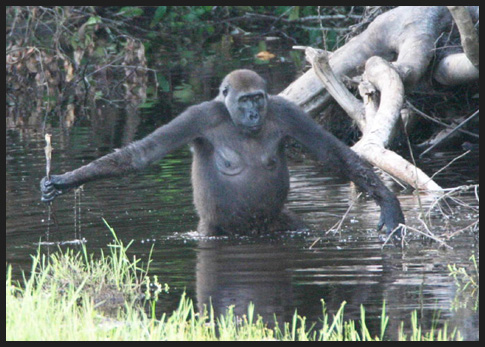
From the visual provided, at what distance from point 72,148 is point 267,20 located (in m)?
14.4

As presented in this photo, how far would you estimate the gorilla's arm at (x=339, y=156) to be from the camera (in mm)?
8133

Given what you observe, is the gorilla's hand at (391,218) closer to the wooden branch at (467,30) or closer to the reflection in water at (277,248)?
the reflection in water at (277,248)

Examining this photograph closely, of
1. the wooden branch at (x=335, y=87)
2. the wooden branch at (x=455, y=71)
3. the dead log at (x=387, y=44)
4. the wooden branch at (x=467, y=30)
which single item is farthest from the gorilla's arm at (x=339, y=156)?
the wooden branch at (x=455, y=71)

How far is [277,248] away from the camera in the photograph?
7.96 metres

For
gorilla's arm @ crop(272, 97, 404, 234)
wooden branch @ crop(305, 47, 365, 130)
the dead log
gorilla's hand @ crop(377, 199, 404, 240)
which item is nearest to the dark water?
gorilla's hand @ crop(377, 199, 404, 240)

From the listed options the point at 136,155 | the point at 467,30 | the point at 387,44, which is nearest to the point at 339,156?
the point at 136,155

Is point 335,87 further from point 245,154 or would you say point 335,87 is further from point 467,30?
point 245,154

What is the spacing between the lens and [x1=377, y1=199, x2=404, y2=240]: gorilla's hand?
801cm

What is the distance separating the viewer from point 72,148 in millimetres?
13875

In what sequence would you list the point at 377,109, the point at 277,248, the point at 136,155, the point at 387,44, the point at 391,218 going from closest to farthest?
the point at 277,248, the point at 391,218, the point at 136,155, the point at 377,109, the point at 387,44

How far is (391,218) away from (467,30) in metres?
2.27

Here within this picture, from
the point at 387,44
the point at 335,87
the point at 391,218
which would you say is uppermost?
the point at 387,44

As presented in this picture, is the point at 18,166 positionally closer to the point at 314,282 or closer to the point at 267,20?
the point at 314,282

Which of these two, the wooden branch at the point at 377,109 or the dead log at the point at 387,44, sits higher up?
the dead log at the point at 387,44
